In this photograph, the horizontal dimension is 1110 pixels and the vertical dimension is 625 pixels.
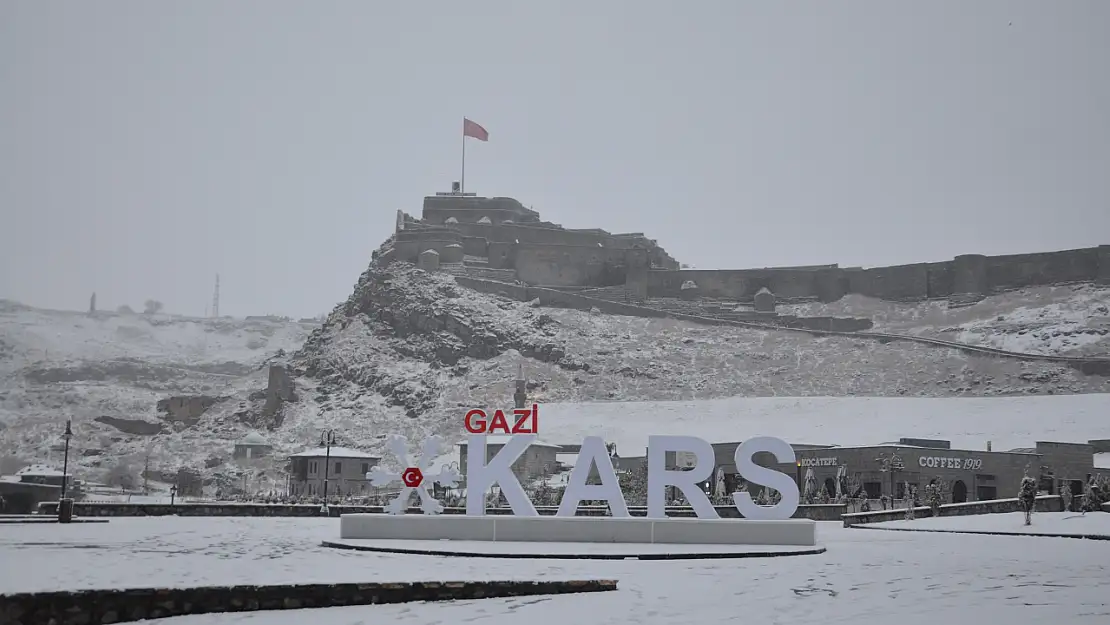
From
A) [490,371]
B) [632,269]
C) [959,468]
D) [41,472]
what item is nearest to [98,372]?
[490,371]

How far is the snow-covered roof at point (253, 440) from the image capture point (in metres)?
81.1

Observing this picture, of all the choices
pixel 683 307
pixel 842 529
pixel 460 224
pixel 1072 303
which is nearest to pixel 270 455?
pixel 460 224

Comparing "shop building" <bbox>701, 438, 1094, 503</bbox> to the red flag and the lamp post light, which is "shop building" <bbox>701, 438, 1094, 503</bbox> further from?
the red flag

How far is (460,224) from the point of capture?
107 meters

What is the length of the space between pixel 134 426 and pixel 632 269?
142 ft

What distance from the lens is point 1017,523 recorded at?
109ft

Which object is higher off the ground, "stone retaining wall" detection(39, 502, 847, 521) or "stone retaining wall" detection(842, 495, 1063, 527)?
"stone retaining wall" detection(842, 495, 1063, 527)

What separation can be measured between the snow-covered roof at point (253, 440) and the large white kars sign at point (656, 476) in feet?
185

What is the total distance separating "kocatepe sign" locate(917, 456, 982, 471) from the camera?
5431 centimetres

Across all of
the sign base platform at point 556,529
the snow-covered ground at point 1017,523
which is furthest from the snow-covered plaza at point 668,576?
the snow-covered ground at point 1017,523

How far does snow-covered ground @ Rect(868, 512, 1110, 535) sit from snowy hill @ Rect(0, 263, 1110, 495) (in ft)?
116

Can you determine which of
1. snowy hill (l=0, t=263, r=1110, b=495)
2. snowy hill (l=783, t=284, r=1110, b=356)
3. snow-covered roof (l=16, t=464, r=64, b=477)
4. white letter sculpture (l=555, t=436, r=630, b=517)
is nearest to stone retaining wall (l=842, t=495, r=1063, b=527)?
white letter sculpture (l=555, t=436, r=630, b=517)

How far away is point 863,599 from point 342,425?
232 feet

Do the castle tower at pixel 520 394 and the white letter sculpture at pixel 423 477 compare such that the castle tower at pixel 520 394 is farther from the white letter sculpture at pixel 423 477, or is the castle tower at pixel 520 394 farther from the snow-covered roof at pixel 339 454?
the white letter sculpture at pixel 423 477
